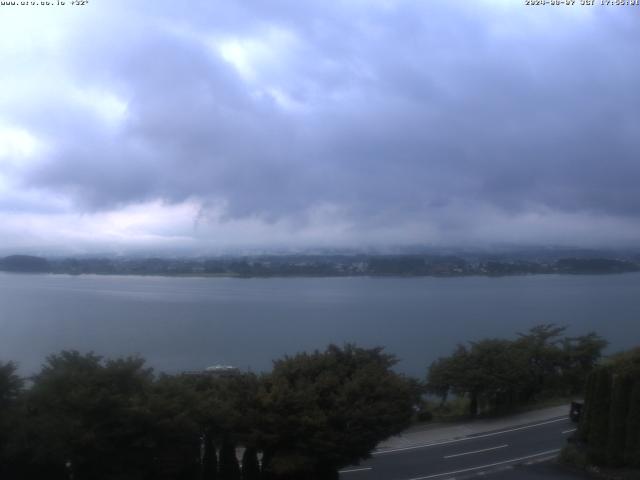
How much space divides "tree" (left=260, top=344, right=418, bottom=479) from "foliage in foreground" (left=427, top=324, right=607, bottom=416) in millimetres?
9993

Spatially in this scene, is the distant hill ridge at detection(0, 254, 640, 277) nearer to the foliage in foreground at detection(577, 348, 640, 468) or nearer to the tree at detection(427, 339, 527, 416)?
the tree at detection(427, 339, 527, 416)

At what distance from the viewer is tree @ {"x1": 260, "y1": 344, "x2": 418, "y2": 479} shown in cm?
1416

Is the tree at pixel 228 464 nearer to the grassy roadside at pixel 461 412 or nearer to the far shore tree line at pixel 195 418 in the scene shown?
the far shore tree line at pixel 195 418

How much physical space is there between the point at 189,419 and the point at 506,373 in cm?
1543

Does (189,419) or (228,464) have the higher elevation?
(189,419)

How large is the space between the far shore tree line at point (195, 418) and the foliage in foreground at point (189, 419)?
0.07ft

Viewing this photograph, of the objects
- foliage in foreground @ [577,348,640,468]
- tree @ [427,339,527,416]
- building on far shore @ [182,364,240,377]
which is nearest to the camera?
foliage in foreground @ [577,348,640,468]

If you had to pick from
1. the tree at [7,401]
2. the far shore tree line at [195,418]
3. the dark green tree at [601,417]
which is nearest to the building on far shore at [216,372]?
the far shore tree line at [195,418]

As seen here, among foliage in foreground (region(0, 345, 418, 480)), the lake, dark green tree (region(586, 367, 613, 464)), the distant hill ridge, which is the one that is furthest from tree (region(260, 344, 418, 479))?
the distant hill ridge

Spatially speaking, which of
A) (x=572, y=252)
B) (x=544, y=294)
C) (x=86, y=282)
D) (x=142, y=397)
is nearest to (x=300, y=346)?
(x=142, y=397)

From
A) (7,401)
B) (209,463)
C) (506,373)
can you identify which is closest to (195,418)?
(209,463)

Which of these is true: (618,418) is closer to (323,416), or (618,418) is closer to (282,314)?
(323,416)

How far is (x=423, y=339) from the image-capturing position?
4819cm

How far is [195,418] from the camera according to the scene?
518 inches
